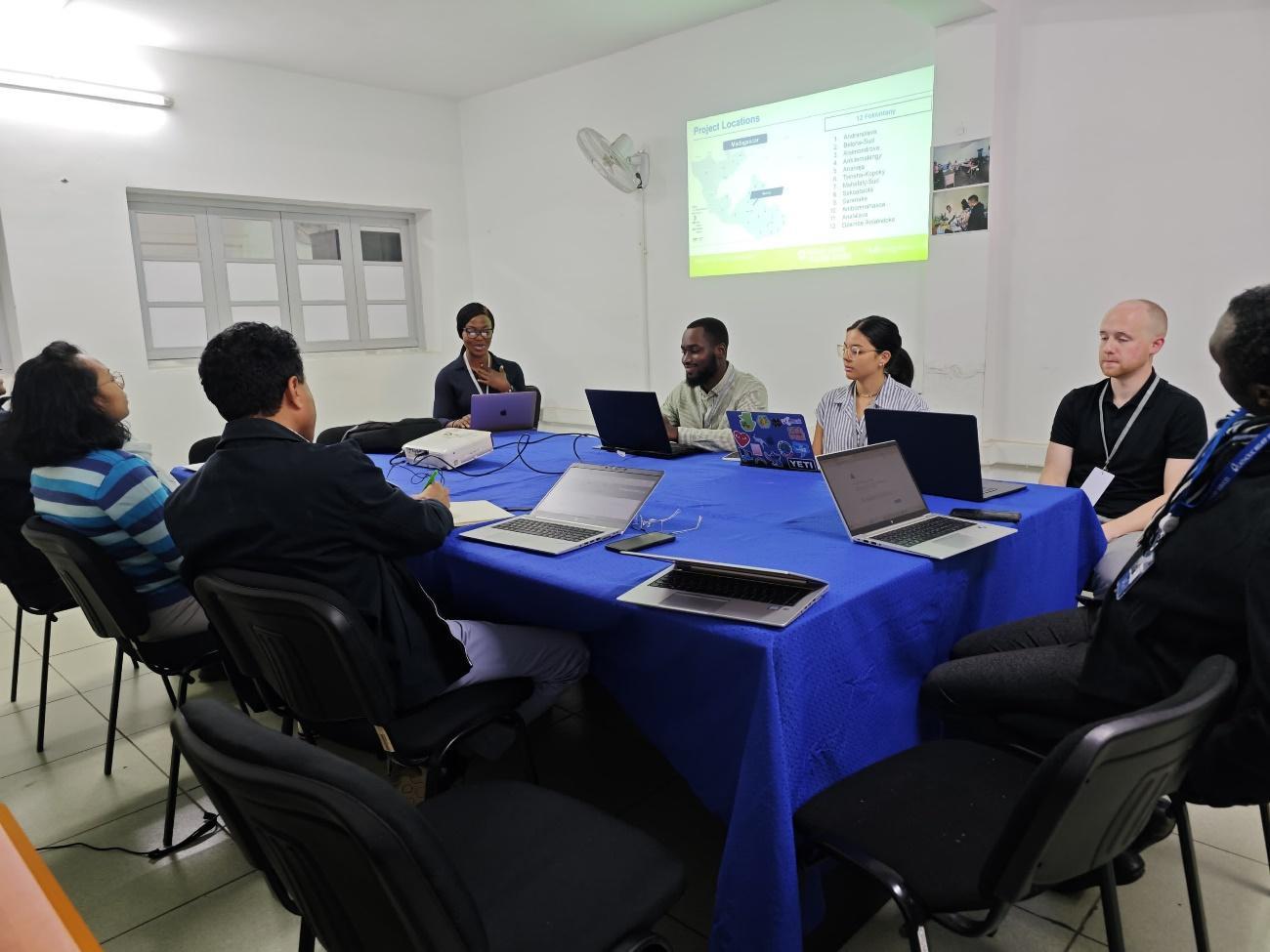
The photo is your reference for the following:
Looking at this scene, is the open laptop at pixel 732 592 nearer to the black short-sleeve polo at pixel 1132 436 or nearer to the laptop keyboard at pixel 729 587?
the laptop keyboard at pixel 729 587

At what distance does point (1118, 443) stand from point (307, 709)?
256 cm

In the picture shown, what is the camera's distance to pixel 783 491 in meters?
2.37

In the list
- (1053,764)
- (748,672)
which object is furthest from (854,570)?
(1053,764)

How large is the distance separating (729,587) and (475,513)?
93 centimetres

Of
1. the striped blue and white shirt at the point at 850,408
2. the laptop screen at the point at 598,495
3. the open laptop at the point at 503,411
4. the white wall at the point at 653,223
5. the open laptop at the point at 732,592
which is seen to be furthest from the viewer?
the white wall at the point at 653,223

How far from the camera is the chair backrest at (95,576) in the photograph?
6.31ft

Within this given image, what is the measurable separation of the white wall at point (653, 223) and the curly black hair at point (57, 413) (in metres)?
3.56

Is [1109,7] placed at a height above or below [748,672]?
above

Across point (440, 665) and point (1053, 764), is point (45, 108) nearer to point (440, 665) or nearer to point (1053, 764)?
point (440, 665)

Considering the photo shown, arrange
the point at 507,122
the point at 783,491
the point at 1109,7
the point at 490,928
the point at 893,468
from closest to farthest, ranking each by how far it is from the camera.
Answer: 1. the point at 490,928
2. the point at 893,468
3. the point at 783,491
4. the point at 1109,7
5. the point at 507,122

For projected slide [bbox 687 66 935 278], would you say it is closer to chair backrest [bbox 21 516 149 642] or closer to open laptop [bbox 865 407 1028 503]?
open laptop [bbox 865 407 1028 503]

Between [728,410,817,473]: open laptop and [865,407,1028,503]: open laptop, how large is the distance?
1.12ft

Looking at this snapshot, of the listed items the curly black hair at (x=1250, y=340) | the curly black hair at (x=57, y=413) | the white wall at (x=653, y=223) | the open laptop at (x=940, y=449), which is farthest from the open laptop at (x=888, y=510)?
the white wall at (x=653, y=223)

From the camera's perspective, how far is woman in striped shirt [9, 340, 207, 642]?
2084mm
